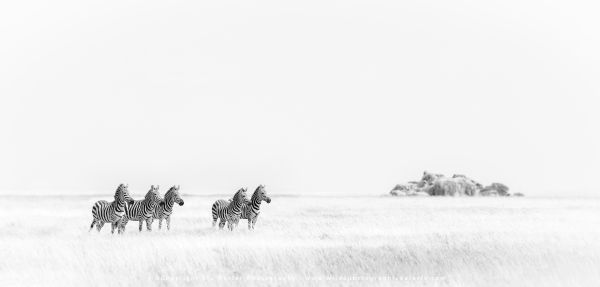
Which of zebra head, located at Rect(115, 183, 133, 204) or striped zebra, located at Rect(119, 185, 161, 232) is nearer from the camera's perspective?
zebra head, located at Rect(115, 183, 133, 204)

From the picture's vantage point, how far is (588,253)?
18.5 metres

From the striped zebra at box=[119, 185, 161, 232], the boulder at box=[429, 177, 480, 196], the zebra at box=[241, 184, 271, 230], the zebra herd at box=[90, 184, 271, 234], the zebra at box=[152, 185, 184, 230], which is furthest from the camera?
the boulder at box=[429, 177, 480, 196]

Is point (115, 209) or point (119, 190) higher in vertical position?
point (119, 190)

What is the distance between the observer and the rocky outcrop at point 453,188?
98.1m

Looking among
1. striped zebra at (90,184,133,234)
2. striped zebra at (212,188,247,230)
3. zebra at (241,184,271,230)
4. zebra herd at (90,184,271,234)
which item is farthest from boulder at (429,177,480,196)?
striped zebra at (90,184,133,234)

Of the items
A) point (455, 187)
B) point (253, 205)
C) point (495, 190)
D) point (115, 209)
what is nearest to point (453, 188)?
point (455, 187)

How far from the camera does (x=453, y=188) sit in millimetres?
98500

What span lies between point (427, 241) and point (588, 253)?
4.40m

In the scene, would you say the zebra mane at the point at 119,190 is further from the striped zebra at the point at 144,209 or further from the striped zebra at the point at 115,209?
the striped zebra at the point at 144,209

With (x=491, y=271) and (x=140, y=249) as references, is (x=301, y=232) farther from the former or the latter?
(x=491, y=271)

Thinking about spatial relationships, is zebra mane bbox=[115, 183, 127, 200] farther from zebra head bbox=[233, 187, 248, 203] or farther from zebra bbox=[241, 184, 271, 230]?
zebra bbox=[241, 184, 271, 230]

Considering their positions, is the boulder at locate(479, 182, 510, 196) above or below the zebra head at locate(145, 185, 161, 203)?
above

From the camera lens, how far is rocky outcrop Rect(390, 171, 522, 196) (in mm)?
98062

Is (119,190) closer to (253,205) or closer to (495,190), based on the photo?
(253,205)
